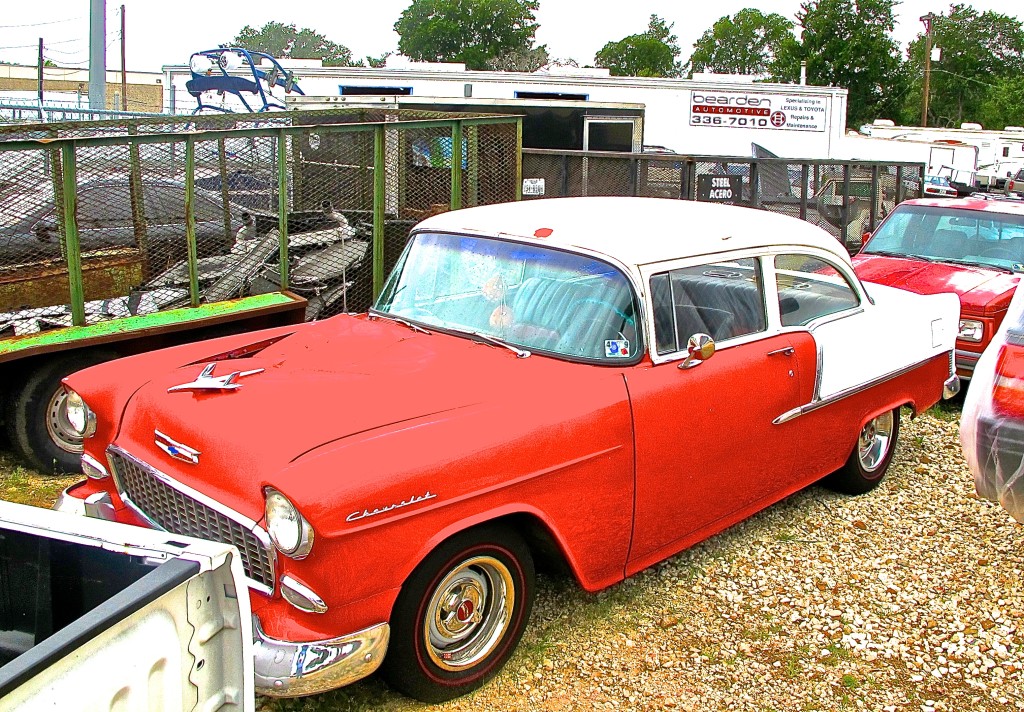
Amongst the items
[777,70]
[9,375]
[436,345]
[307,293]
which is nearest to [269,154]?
[307,293]

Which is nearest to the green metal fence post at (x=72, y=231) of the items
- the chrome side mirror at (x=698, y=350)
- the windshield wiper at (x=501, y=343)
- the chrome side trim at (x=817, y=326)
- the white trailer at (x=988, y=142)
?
the windshield wiper at (x=501, y=343)

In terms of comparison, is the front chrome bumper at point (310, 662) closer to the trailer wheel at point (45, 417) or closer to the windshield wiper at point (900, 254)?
the trailer wheel at point (45, 417)

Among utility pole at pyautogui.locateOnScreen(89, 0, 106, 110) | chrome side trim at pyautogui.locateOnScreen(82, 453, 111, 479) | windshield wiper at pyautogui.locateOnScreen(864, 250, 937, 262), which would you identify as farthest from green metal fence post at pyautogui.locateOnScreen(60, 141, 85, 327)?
utility pole at pyautogui.locateOnScreen(89, 0, 106, 110)

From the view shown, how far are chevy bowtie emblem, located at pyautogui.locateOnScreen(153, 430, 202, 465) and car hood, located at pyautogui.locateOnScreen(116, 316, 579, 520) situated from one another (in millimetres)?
14

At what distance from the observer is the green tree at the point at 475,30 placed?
259 feet

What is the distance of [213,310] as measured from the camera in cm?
604

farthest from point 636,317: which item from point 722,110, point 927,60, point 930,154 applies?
point 927,60

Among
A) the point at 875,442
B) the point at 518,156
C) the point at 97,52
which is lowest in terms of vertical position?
the point at 875,442

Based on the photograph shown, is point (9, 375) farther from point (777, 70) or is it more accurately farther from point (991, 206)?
point (777, 70)

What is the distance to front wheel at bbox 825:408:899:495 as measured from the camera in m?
5.23

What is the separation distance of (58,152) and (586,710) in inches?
179

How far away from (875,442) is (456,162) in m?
3.92

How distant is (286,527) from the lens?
114 inches

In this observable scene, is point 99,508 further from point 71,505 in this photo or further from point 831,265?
point 831,265
